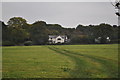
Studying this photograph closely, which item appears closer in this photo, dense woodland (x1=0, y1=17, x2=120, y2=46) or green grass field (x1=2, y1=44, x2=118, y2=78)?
green grass field (x1=2, y1=44, x2=118, y2=78)

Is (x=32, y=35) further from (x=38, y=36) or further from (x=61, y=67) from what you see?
(x=61, y=67)

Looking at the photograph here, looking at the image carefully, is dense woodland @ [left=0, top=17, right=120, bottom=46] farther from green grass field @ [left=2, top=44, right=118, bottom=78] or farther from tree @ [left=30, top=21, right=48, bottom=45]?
green grass field @ [left=2, top=44, right=118, bottom=78]

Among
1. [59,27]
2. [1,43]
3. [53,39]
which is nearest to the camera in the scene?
[1,43]

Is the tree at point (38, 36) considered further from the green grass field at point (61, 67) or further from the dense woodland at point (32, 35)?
the green grass field at point (61, 67)

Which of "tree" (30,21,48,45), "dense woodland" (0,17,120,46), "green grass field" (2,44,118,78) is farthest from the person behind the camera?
"tree" (30,21,48,45)

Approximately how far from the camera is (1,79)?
1057 centimetres

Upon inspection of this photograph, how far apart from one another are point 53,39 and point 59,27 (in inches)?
907

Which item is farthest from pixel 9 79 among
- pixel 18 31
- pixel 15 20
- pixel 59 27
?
pixel 59 27

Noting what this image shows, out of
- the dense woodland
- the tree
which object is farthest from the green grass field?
the tree

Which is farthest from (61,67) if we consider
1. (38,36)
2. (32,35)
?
(32,35)

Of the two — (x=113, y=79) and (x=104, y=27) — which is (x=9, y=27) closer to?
(x=104, y=27)

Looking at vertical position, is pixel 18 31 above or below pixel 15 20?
below

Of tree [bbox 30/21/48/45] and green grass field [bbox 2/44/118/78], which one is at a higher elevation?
tree [bbox 30/21/48/45]

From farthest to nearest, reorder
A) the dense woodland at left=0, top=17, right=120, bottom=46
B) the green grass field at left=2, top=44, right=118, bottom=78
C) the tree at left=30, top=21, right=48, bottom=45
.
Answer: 1. the tree at left=30, top=21, right=48, bottom=45
2. the dense woodland at left=0, top=17, right=120, bottom=46
3. the green grass field at left=2, top=44, right=118, bottom=78
